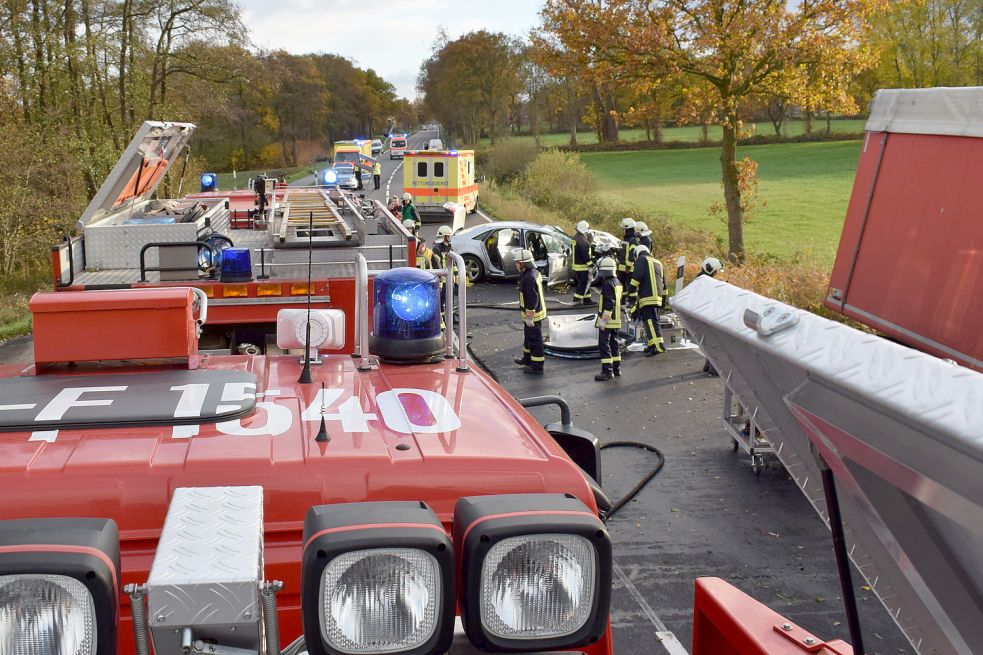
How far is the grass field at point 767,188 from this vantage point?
3678cm

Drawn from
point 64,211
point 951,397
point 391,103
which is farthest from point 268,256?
point 391,103

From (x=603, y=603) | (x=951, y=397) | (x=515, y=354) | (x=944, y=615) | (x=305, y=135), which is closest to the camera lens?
(x=951, y=397)

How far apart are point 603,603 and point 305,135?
306 ft

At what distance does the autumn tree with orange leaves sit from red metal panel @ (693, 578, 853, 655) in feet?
55.9

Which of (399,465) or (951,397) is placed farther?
(399,465)

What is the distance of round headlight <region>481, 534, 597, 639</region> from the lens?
199 centimetres

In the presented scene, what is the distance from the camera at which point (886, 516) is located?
1.85 metres

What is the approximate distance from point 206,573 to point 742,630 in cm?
152

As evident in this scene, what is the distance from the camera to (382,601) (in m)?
1.90

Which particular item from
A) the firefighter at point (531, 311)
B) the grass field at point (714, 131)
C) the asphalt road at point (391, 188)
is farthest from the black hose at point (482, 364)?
the grass field at point (714, 131)

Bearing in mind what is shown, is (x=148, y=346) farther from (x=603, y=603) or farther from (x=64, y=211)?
(x=64, y=211)

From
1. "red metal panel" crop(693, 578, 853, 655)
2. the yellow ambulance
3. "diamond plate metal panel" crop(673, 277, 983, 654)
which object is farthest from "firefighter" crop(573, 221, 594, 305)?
"diamond plate metal panel" crop(673, 277, 983, 654)

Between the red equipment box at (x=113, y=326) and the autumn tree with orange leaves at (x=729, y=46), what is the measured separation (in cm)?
1686

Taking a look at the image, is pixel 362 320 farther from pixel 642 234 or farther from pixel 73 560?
pixel 642 234
